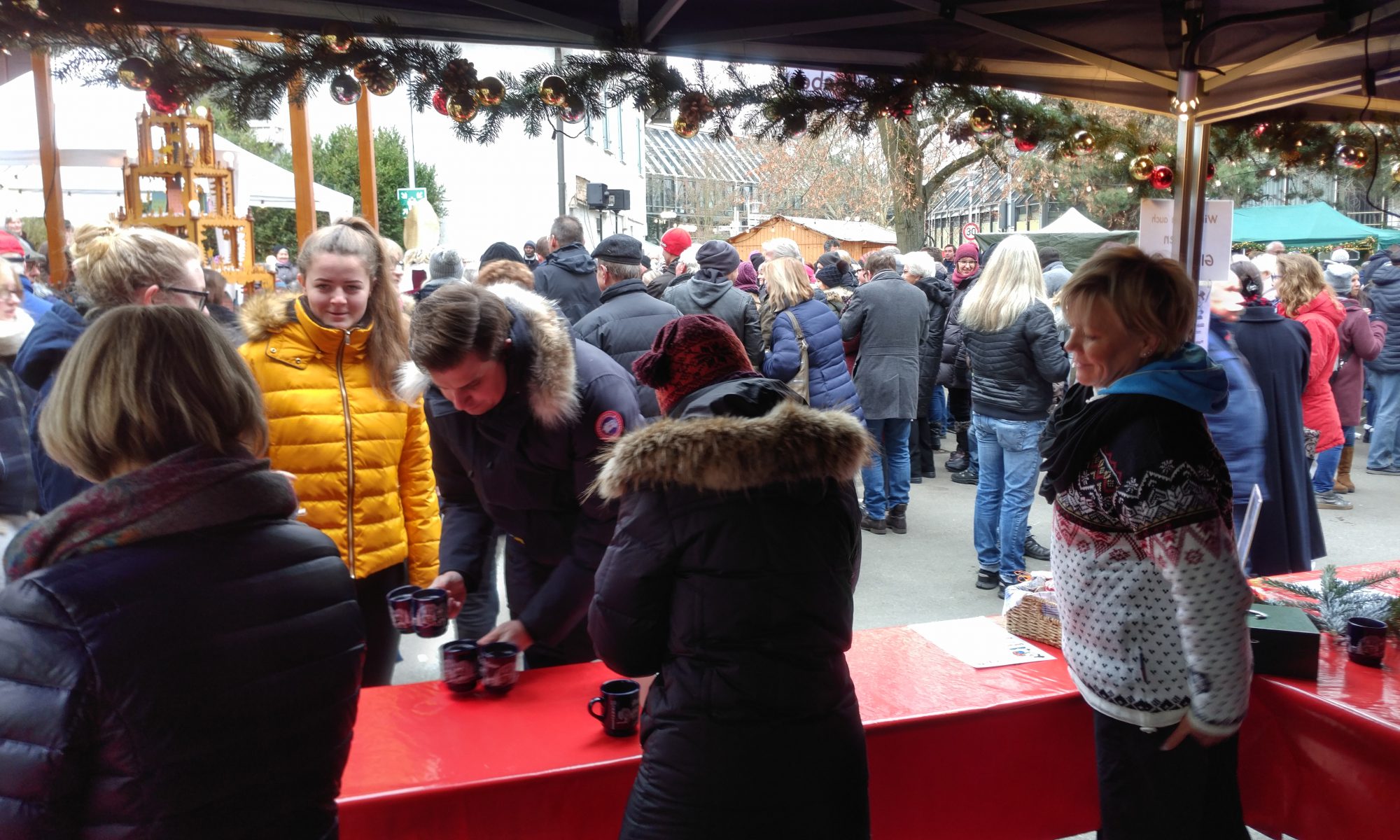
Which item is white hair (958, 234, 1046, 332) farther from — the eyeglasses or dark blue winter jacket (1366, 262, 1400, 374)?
dark blue winter jacket (1366, 262, 1400, 374)

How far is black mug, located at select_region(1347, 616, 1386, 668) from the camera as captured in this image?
8.71 ft

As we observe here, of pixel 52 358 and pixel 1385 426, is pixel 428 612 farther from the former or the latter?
pixel 1385 426

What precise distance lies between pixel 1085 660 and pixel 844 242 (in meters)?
33.8

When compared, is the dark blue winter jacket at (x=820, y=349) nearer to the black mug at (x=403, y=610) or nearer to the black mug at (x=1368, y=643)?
the black mug at (x=1368, y=643)

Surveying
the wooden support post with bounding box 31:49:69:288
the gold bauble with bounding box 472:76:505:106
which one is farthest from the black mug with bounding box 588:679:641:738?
the wooden support post with bounding box 31:49:69:288

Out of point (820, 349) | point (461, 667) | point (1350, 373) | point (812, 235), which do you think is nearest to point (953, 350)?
point (820, 349)

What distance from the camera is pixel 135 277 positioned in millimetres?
2795

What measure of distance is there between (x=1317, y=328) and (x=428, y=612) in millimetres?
6831

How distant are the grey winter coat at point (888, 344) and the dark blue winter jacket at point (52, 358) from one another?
5083 millimetres

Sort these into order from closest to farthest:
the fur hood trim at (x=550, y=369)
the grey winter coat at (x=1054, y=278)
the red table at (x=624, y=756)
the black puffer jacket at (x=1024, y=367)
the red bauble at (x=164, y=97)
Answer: the red table at (x=624, y=756) < the fur hood trim at (x=550, y=369) < the red bauble at (x=164, y=97) < the black puffer jacket at (x=1024, y=367) < the grey winter coat at (x=1054, y=278)

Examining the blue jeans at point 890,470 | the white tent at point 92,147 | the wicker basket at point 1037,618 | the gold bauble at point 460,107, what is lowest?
the blue jeans at point 890,470

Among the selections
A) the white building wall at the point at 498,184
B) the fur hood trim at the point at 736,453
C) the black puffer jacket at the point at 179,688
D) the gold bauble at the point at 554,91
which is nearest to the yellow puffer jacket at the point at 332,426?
the gold bauble at the point at 554,91

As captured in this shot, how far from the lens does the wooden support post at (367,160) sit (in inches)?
285

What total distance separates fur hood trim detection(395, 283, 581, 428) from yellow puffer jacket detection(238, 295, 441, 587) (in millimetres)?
517
